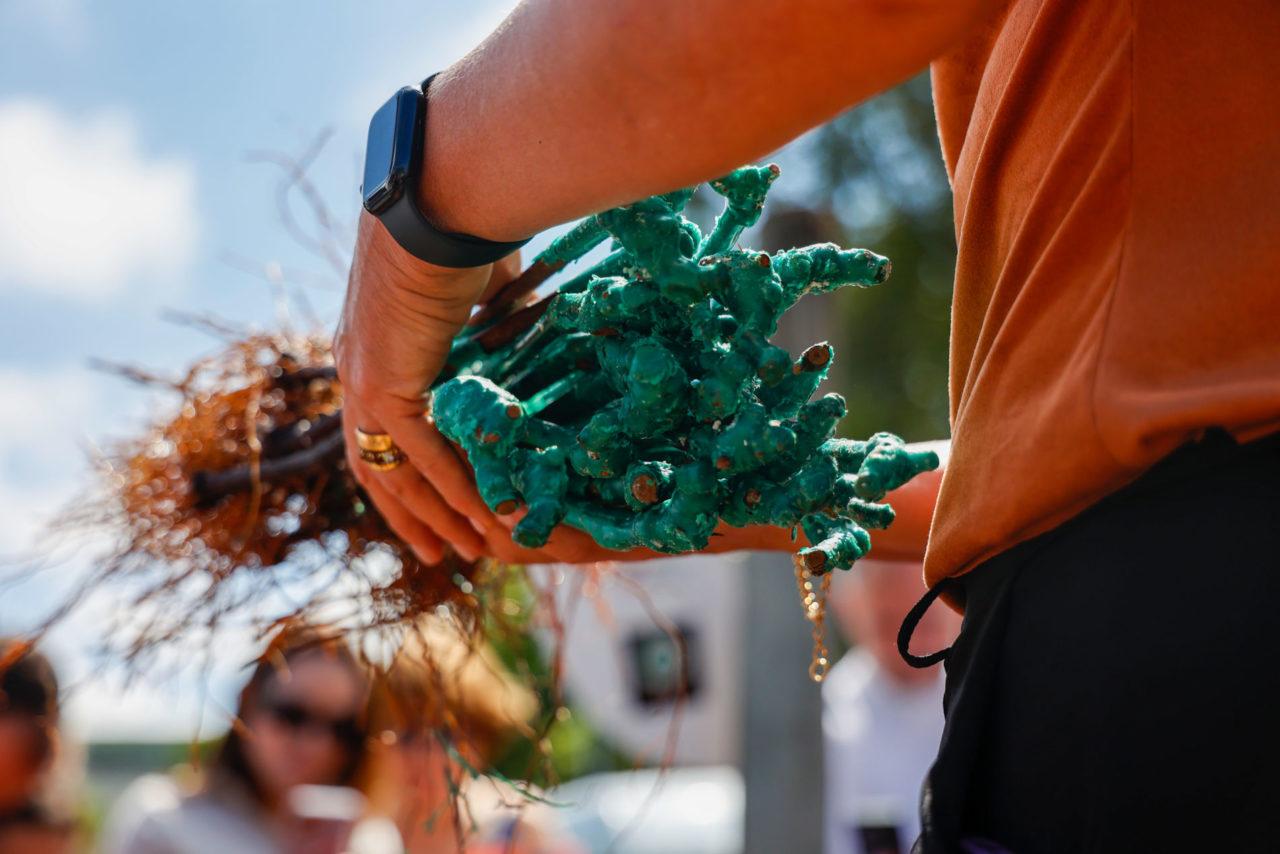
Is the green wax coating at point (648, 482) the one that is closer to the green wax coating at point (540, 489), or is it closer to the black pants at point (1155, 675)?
the green wax coating at point (540, 489)

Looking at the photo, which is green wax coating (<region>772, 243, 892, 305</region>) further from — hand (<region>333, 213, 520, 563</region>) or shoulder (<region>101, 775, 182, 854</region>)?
shoulder (<region>101, 775, 182, 854</region>)

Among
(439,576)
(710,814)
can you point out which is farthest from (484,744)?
(710,814)

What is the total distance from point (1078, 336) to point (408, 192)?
2.00 feet

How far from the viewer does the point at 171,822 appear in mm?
3021

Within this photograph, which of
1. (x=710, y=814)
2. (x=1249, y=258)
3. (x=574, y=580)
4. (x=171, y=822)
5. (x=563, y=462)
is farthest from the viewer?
(x=710, y=814)

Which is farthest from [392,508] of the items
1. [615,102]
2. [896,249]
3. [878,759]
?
[896,249]

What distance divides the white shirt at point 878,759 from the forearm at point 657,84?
2.63m

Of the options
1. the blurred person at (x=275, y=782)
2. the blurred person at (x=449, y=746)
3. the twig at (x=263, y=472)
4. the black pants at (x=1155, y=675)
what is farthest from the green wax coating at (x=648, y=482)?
the blurred person at (x=275, y=782)

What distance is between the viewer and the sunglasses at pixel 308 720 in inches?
125

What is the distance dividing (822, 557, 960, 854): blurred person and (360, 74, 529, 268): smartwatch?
7.82ft

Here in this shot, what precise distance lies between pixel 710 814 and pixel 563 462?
493cm

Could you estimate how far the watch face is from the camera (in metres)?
1.09

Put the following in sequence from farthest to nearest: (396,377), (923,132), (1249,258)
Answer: (923,132), (396,377), (1249,258)

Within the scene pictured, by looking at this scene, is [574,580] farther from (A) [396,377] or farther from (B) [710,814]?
(B) [710,814]
